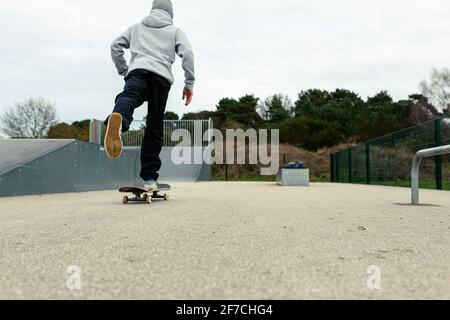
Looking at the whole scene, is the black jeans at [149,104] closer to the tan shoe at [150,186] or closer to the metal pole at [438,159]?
the tan shoe at [150,186]

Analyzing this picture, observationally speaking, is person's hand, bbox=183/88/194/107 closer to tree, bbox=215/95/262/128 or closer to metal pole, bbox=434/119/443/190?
metal pole, bbox=434/119/443/190

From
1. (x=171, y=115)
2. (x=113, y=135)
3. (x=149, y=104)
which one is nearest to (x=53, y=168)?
(x=149, y=104)

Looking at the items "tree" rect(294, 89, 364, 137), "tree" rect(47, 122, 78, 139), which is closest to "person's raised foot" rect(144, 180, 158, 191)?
"tree" rect(47, 122, 78, 139)

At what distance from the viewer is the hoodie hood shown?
398 centimetres

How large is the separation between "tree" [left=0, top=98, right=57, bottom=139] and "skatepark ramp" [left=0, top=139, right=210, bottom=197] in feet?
43.4

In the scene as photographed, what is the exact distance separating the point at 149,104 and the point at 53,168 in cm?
276

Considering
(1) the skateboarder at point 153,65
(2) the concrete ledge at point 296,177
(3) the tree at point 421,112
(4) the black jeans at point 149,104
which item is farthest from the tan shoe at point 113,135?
(3) the tree at point 421,112

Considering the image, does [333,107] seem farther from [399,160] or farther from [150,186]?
[150,186]

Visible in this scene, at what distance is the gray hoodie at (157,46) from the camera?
151 inches

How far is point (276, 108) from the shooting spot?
133 ft

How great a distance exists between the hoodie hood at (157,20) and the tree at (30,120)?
1726 cm

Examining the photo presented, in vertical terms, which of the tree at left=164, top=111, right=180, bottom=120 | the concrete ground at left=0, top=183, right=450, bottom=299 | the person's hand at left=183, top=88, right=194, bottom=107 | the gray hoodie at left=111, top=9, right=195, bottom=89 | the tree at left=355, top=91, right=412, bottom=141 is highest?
the tree at left=164, top=111, right=180, bottom=120
